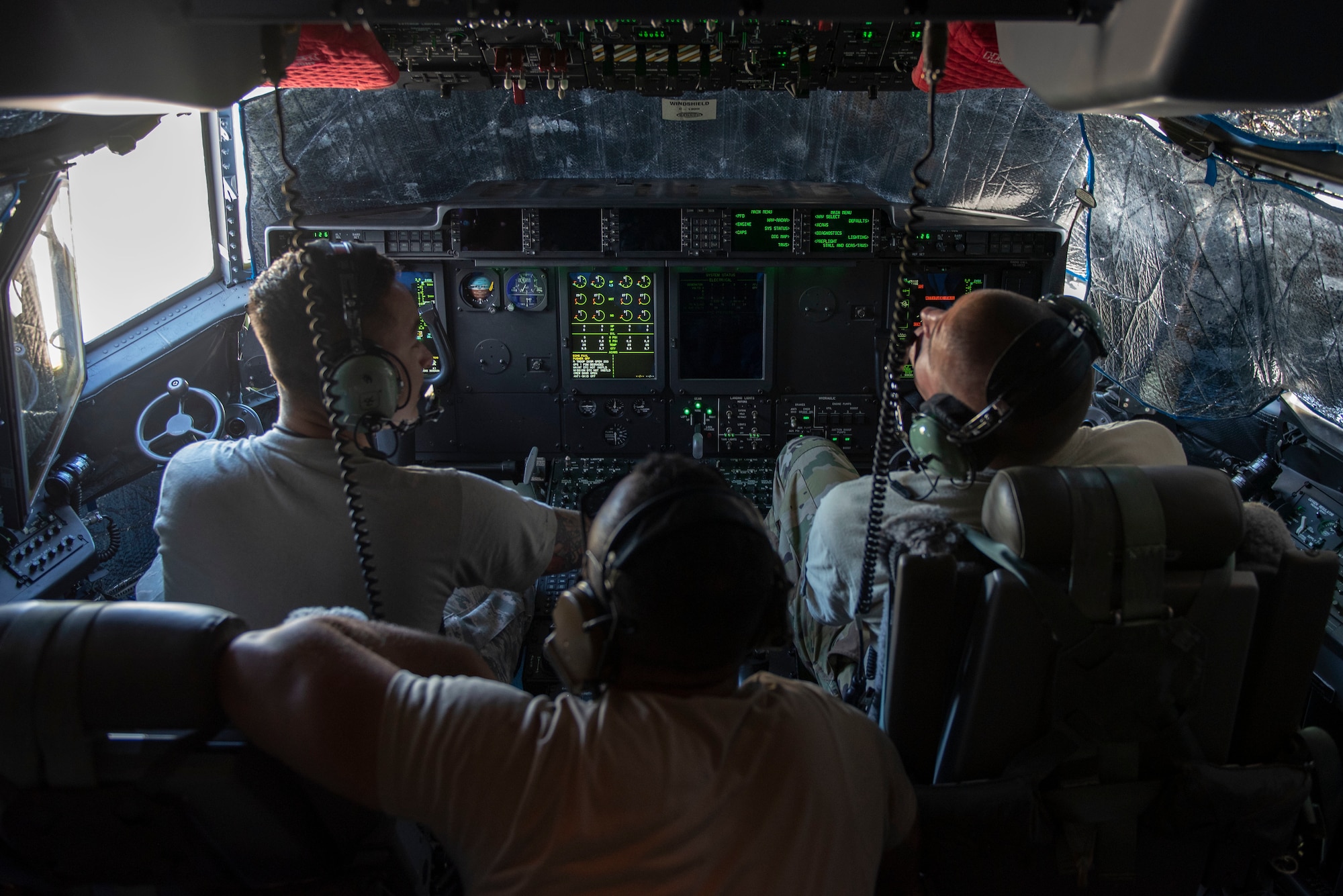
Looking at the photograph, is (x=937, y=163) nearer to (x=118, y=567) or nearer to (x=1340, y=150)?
(x=1340, y=150)

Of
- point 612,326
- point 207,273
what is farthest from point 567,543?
point 207,273

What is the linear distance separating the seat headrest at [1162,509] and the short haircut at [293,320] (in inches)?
45.2

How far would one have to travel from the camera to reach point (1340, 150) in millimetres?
1953

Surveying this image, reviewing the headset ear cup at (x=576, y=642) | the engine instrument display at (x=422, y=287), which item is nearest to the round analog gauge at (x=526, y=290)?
the engine instrument display at (x=422, y=287)

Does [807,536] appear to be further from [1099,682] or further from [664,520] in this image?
[664,520]

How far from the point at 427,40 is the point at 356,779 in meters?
2.03

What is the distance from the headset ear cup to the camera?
0.93 metres

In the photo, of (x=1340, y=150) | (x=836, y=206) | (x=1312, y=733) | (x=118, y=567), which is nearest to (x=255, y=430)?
(x=118, y=567)

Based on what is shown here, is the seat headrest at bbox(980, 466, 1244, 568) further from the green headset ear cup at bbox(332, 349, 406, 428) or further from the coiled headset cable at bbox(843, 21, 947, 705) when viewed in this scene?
the green headset ear cup at bbox(332, 349, 406, 428)

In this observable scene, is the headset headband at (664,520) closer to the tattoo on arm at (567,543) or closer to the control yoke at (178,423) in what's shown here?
the tattoo on arm at (567,543)

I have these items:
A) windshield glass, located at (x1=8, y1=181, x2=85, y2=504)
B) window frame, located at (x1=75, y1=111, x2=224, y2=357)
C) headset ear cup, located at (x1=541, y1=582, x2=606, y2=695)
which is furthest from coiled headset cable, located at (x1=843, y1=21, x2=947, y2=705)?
window frame, located at (x1=75, y1=111, x2=224, y2=357)

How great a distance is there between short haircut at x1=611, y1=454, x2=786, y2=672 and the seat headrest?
43 centimetres

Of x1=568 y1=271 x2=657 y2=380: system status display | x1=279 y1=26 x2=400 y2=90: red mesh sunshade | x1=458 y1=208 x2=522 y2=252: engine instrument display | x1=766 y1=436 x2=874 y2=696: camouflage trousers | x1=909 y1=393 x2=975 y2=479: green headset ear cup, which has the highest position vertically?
x1=279 y1=26 x2=400 y2=90: red mesh sunshade

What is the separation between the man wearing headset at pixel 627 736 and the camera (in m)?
0.85
